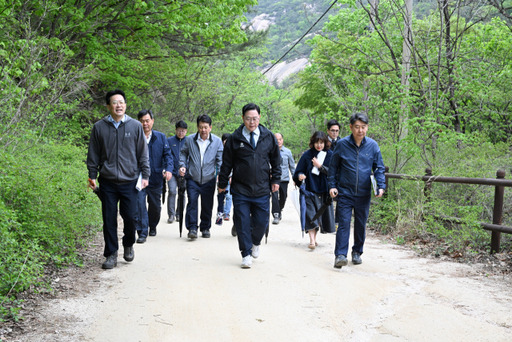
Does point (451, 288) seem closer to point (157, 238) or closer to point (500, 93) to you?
point (157, 238)

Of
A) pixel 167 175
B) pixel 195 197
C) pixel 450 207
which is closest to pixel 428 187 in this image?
pixel 450 207

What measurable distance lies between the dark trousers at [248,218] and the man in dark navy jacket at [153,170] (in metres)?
1.95

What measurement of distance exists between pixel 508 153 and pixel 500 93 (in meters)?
4.21

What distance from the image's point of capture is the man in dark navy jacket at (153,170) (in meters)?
8.48

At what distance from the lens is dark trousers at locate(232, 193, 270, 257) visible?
22.0 feet

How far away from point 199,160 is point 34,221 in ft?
10.5

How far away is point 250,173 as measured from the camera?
6727 millimetres

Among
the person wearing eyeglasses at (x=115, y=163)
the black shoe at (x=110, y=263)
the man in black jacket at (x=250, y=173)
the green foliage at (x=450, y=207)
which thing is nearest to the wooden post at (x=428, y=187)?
the green foliage at (x=450, y=207)

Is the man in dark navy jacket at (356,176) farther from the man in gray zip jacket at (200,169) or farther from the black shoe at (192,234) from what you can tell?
the black shoe at (192,234)

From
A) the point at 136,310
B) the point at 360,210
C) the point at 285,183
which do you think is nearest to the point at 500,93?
the point at 285,183

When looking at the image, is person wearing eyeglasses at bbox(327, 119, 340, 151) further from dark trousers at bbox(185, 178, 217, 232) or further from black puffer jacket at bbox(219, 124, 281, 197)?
black puffer jacket at bbox(219, 124, 281, 197)

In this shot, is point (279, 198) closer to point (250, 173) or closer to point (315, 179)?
point (315, 179)

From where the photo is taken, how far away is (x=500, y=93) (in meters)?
13.9

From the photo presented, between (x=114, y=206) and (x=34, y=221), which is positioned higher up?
(x=114, y=206)
